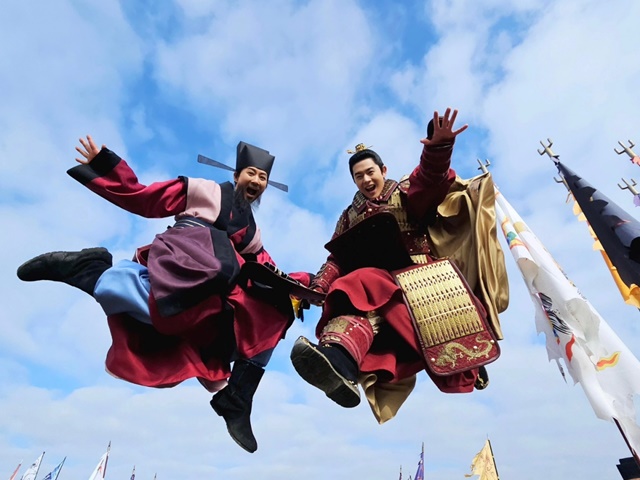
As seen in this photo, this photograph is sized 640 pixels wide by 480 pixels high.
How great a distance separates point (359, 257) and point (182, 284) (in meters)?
1.30

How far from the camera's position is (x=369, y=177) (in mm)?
3652

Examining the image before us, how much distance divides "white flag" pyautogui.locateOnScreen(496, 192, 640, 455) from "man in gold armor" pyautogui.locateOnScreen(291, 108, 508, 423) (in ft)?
3.51

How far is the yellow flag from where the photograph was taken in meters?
12.4

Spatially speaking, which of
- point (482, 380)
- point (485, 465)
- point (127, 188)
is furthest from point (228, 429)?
point (485, 465)

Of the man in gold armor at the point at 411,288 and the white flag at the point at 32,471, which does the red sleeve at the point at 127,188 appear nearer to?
the man in gold armor at the point at 411,288

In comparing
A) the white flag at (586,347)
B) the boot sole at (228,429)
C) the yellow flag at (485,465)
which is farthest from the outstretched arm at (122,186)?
the yellow flag at (485,465)

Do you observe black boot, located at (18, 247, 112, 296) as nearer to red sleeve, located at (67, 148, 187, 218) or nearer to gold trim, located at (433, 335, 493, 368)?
red sleeve, located at (67, 148, 187, 218)

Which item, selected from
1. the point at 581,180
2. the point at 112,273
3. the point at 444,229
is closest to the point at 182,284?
the point at 112,273

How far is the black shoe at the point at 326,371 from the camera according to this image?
238cm

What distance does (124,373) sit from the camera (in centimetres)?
268

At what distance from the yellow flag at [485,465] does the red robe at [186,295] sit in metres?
11.5

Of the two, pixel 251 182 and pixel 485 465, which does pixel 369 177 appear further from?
pixel 485 465

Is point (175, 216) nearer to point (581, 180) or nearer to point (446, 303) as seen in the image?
point (446, 303)

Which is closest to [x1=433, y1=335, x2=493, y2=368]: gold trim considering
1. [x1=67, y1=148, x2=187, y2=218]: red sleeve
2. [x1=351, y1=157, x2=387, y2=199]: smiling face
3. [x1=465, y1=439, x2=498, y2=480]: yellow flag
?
[x1=351, y1=157, x2=387, y2=199]: smiling face
